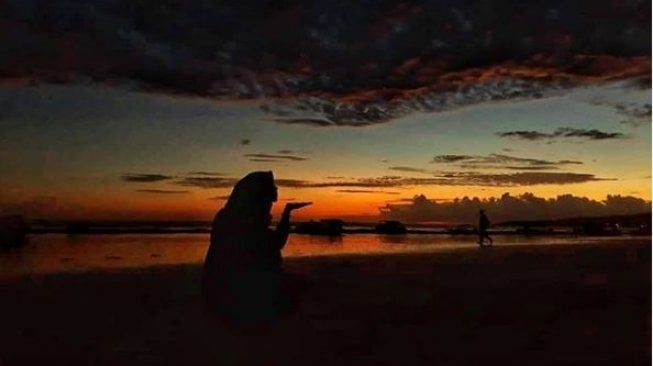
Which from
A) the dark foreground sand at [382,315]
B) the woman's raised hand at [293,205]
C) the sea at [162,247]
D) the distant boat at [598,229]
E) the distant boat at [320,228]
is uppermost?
the woman's raised hand at [293,205]

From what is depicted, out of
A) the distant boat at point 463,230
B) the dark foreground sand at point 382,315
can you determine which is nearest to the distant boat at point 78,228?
the dark foreground sand at point 382,315

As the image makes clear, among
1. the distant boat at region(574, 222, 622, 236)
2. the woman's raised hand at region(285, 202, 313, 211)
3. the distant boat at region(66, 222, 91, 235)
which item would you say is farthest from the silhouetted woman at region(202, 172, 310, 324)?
the distant boat at region(574, 222, 622, 236)

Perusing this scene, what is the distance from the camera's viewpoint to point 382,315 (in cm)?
246

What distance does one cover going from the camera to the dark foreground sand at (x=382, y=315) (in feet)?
7.95

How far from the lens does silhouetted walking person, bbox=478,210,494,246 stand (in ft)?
8.19

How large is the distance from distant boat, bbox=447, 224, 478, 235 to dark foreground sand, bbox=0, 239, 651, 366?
46 millimetres

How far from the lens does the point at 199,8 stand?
249 centimetres

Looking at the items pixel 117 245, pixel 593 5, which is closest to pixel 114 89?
pixel 117 245

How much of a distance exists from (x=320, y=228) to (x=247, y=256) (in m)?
0.19

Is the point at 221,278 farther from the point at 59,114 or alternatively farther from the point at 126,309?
the point at 59,114

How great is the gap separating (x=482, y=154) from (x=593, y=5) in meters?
0.44

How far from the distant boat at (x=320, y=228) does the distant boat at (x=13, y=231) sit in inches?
25.4

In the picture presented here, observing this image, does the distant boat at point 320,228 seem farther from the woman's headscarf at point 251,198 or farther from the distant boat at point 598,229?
the distant boat at point 598,229

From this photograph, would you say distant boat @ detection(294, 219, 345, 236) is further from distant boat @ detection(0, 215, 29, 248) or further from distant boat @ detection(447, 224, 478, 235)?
distant boat @ detection(0, 215, 29, 248)
